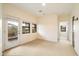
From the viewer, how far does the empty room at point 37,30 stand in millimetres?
4301

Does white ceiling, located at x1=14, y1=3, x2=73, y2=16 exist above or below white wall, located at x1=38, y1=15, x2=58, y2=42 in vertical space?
above

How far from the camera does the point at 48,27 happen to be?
824 centimetres

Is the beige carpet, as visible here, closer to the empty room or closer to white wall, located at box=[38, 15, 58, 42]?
the empty room

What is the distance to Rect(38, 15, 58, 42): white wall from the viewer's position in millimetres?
7850

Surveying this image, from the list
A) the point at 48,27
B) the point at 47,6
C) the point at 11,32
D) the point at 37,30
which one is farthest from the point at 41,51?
the point at 37,30

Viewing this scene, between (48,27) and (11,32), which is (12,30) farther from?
(48,27)

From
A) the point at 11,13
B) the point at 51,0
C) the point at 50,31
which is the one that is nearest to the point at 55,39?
the point at 50,31

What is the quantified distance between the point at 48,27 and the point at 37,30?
4.79ft

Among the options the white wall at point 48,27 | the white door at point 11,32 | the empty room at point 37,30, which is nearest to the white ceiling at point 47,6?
the empty room at point 37,30

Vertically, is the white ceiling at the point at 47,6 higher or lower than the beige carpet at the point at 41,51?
higher

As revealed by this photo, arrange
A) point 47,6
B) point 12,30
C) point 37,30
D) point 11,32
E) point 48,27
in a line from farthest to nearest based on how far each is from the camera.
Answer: point 37,30 < point 48,27 < point 12,30 < point 11,32 < point 47,6

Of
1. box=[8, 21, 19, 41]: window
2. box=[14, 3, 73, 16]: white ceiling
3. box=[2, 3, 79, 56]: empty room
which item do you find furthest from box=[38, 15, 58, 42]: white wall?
box=[8, 21, 19, 41]: window

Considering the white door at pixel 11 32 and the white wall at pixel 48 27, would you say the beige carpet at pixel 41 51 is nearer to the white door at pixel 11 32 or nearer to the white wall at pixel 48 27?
the white door at pixel 11 32

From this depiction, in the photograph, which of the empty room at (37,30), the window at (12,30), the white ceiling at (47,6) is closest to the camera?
the empty room at (37,30)
